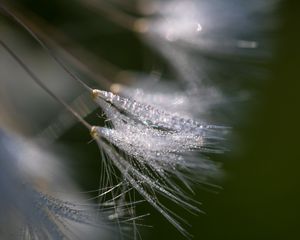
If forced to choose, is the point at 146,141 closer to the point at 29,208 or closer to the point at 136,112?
the point at 136,112

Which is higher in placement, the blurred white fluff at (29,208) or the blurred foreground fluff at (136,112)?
the blurred foreground fluff at (136,112)

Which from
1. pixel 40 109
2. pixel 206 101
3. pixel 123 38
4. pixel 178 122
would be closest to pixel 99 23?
pixel 123 38

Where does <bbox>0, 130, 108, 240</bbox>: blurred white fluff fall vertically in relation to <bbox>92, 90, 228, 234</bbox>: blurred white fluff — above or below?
below

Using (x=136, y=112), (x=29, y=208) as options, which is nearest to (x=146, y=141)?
(x=136, y=112)

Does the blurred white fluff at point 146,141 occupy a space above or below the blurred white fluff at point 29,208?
above

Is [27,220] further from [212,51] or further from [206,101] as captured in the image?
[212,51]
